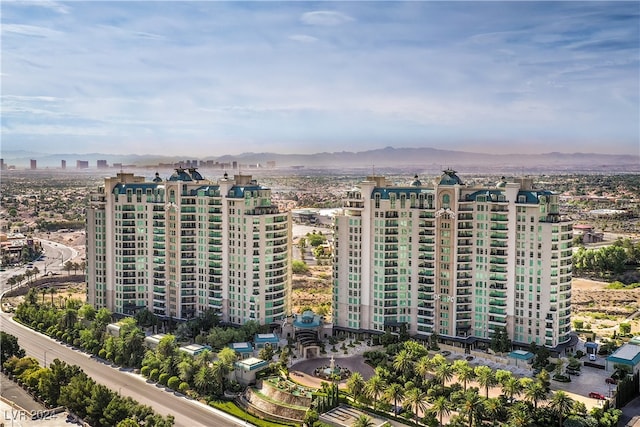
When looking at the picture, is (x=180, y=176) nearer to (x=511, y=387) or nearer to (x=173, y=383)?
(x=173, y=383)

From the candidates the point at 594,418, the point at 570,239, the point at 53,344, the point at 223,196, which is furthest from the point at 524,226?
the point at 53,344

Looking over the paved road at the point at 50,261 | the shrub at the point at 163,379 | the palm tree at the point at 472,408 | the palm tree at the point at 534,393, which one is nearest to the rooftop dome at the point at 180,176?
the shrub at the point at 163,379

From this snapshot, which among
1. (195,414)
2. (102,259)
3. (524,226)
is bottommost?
(195,414)

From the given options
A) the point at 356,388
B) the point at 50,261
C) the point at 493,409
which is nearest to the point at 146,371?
the point at 356,388

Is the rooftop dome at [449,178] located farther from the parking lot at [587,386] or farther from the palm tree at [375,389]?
the palm tree at [375,389]

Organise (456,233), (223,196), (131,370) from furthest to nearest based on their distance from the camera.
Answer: (223,196) → (456,233) → (131,370)

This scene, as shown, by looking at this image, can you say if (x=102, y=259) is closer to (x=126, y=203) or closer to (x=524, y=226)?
(x=126, y=203)
